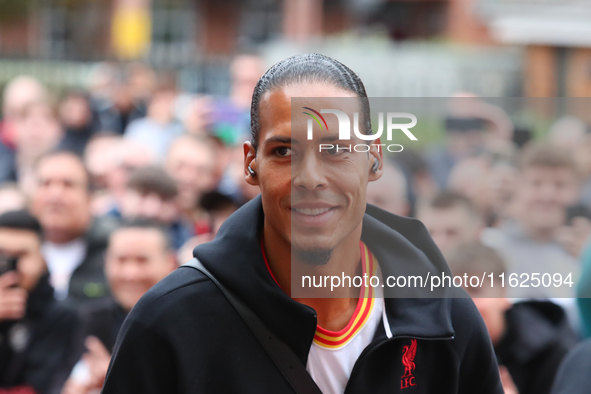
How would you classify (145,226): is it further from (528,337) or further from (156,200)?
(528,337)

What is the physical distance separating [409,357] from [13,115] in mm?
6221

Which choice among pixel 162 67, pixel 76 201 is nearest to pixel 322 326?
pixel 76 201

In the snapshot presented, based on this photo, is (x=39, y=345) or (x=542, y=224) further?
(x=39, y=345)

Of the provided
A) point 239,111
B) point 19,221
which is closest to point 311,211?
point 19,221

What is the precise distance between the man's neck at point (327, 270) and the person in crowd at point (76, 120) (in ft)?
20.0

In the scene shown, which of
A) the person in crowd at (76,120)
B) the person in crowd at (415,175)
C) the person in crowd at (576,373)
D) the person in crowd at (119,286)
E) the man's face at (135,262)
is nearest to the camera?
the person in crowd at (576,373)

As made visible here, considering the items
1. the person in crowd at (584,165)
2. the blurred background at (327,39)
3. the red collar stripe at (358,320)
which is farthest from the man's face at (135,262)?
the blurred background at (327,39)

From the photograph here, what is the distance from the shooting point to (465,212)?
154 inches

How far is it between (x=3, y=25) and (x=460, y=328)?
26807 mm

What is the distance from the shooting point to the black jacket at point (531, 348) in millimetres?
3340

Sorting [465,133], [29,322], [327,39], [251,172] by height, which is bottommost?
[29,322]

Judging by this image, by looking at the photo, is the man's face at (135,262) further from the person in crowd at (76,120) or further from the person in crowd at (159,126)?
the person in crowd at (76,120)

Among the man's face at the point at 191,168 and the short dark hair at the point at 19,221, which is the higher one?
the man's face at the point at 191,168

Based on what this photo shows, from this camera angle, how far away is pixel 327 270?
72.5 inches
